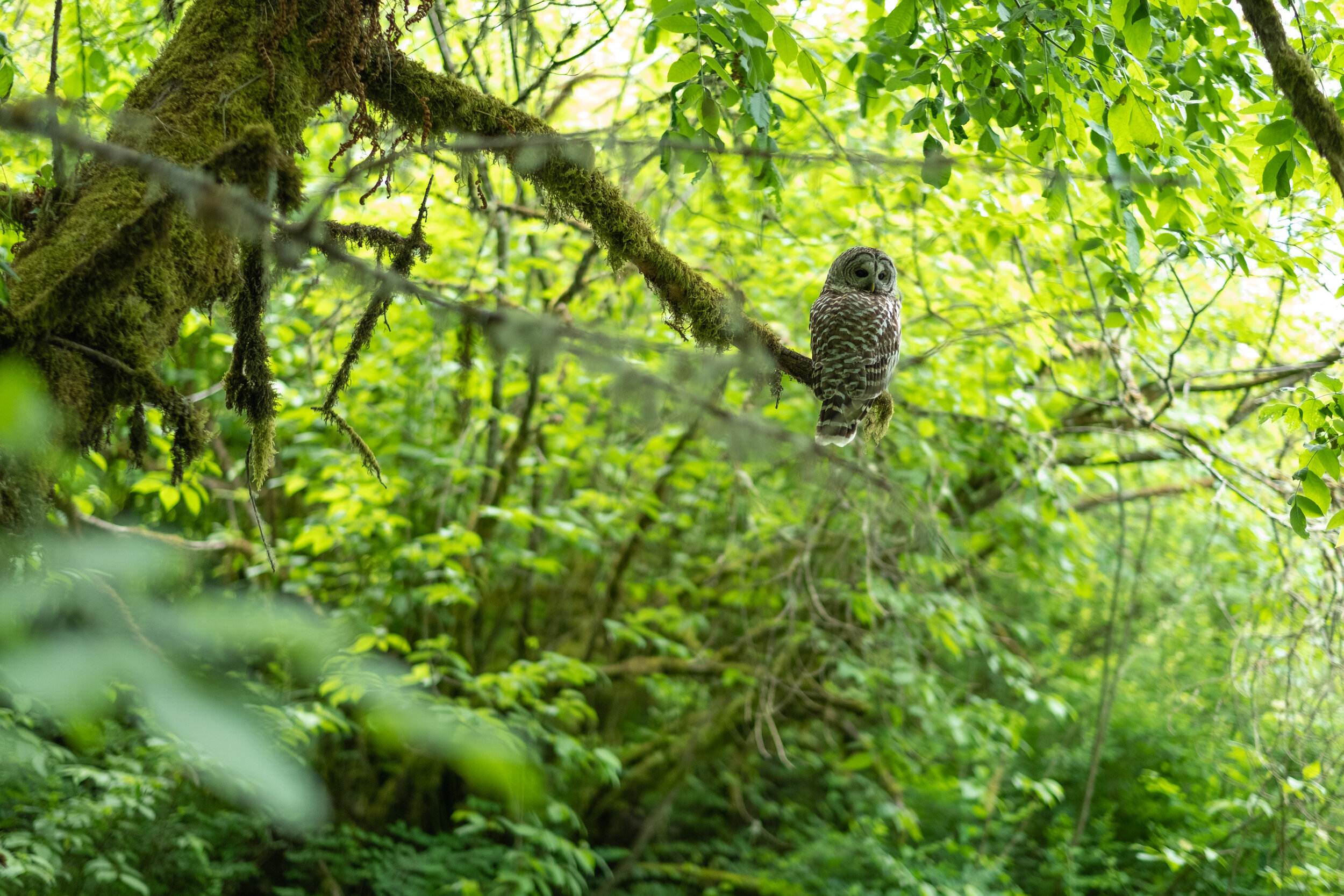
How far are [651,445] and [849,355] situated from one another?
9.51ft

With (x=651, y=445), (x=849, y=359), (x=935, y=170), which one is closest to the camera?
(x=935, y=170)

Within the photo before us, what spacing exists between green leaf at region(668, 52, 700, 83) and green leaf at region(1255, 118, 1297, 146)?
143cm

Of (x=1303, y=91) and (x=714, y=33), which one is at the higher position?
(x=1303, y=91)

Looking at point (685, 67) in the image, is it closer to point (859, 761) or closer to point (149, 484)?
point (149, 484)

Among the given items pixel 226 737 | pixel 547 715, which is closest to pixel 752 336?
pixel 226 737

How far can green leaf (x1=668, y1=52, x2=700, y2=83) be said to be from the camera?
2104 millimetres

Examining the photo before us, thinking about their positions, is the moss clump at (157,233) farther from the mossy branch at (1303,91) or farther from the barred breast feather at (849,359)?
the mossy branch at (1303,91)

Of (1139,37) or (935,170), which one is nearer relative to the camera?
(935,170)

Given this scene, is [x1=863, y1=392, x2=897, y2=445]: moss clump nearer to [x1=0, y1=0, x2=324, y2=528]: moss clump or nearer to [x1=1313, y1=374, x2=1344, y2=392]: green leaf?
[x1=1313, y1=374, x2=1344, y2=392]: green leaf

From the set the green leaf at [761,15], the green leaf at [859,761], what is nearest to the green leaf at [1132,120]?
the green leaf at [761,15]

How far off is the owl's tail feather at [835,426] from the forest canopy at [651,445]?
10 centimetres

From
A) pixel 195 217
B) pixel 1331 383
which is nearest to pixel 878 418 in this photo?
pixel 1331 383

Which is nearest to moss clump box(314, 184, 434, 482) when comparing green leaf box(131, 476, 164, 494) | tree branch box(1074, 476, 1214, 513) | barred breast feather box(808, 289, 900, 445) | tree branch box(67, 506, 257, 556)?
barred breast feather box(808, 289, 900, 445)

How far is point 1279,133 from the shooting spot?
2090mm
